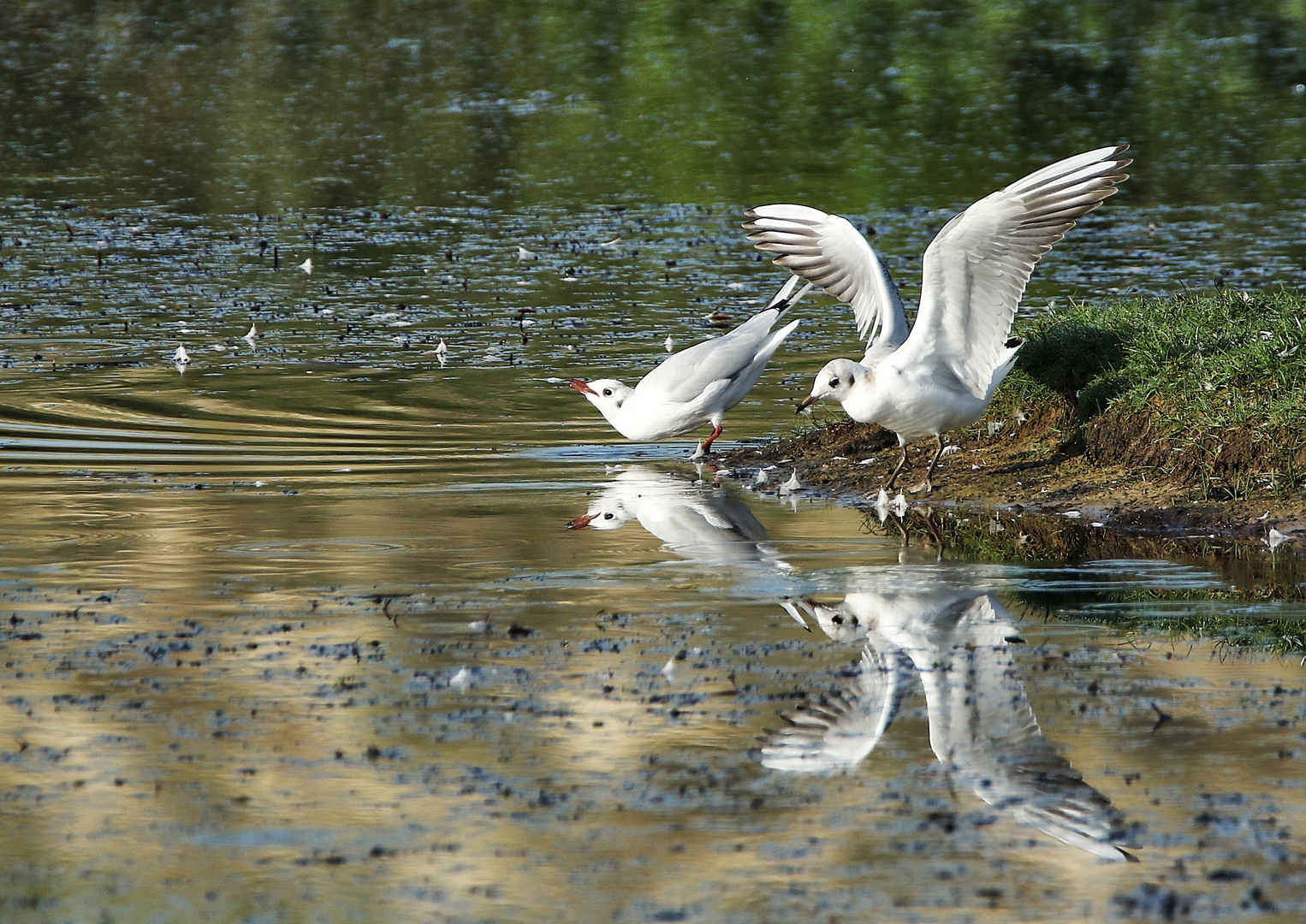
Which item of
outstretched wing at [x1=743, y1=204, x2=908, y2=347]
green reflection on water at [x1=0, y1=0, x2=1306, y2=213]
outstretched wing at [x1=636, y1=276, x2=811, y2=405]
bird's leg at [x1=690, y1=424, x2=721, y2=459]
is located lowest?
green reflection on water at [x1=0, y1=0, x2=1306, y2=213]

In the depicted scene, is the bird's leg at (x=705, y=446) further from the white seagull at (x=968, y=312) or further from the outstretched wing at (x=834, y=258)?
the white seagull at (x=968, y=312)

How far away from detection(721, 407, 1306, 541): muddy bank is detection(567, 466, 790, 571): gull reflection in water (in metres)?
0.62

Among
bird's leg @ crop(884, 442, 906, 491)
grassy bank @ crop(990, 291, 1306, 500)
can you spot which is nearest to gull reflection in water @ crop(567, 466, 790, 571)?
bird's leg @ crop(884, 442, 906, 491)

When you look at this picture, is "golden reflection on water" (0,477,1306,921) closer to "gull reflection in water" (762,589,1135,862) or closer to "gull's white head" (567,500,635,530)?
"gull reflection in water" (762,589,1135,862)

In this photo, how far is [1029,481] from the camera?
33.0 ft

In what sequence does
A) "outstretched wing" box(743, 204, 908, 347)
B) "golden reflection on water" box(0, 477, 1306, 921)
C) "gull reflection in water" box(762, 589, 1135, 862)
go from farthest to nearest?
"outstretched wing" box(743, 204, 908, 347), "gull reflection in water" box(762, 589, 1135, 862), "golden reflection on water" box(0, 477, 1306, 921)

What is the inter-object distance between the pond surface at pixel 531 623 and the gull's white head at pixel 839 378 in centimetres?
63

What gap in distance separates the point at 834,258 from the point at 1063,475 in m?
2.21

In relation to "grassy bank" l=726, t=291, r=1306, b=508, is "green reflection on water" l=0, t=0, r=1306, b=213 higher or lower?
lower

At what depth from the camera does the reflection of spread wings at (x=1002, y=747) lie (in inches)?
206

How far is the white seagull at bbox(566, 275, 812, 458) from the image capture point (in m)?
11.2

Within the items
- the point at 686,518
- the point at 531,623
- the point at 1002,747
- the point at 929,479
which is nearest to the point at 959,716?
the point at 1002,747

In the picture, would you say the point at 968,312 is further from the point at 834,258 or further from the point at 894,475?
the point at 834,258

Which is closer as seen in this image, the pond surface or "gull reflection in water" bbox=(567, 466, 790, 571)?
the pond surface
